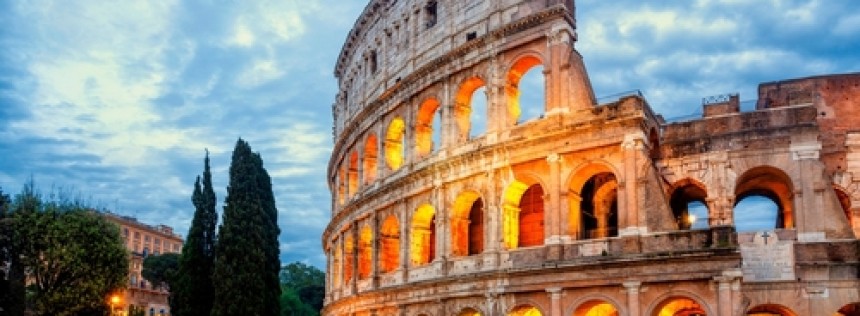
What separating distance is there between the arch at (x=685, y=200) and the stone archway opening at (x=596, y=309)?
3238mm

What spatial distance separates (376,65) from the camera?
33625mm

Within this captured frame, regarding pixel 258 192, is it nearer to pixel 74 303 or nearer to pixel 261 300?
pixel 261 300

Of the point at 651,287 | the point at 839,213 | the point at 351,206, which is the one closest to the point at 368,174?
the point at 351,206

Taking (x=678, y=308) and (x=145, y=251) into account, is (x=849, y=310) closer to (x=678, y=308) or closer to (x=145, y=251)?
(x=678, y=308)

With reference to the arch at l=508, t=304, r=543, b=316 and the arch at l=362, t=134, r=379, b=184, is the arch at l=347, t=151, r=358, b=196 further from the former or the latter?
the arch at l=508, t=304, r=543, b=316

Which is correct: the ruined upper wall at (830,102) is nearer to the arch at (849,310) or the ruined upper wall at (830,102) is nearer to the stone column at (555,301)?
the arch at (849,310)

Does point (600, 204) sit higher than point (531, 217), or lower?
higher

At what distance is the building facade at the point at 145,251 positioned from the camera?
72438 millimetres

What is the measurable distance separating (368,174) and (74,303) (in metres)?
12.9

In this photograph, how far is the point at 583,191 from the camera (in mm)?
25750

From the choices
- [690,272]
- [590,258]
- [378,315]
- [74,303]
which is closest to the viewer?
[690,272]

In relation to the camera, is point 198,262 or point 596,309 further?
point 198,262

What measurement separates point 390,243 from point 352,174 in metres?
6.04

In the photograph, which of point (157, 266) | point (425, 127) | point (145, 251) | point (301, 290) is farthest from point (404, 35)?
point (145, 251)
